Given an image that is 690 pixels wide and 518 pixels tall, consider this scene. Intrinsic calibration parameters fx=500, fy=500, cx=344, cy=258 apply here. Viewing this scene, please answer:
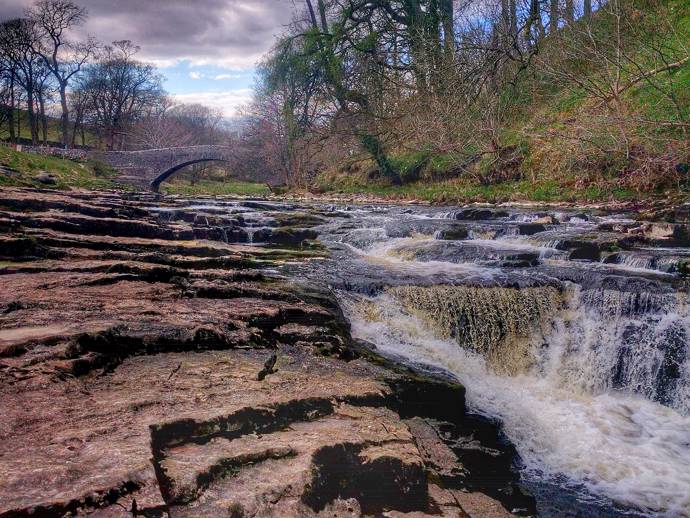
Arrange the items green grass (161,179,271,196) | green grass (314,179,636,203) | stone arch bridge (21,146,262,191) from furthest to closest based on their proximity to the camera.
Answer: stone arch bridge (21,146,262,191) → green grass (161,179,271,196) → green grass (314,179,636,203)

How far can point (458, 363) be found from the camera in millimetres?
5801

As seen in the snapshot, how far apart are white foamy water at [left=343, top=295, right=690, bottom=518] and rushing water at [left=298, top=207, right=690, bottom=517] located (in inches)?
0.5

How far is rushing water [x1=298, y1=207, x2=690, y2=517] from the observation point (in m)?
4.02

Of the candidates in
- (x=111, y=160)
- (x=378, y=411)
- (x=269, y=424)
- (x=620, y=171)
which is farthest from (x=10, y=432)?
(x=111, y=160)

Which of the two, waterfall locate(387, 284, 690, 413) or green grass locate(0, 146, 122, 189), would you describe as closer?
waterfall locate(387, 284, 690, 413)

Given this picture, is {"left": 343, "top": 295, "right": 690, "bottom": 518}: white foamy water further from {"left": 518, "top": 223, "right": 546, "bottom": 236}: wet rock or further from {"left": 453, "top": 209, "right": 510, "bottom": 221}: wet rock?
{"left": 453, "top": 209, "right": 510, "bottom": 221}: wet rock

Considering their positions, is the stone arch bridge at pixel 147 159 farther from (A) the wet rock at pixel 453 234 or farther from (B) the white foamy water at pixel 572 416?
(B) the white foamy water at pixel 572 416

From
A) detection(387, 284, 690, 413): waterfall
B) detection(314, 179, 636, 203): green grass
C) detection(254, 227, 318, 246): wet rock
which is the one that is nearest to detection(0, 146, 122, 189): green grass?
detection(254, 227, 318, 246): wet rock

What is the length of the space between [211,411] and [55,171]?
2655 cm

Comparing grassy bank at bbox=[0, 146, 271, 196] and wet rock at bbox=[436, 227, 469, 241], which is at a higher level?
grassy bank at bbox=[0, 146, 271, 196]

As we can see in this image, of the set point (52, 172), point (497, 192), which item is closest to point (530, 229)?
point (497, 192)

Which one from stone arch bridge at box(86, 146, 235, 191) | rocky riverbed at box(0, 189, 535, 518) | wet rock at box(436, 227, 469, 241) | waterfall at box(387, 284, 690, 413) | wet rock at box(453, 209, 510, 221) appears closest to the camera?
rocky riverbed at box(0, 189, 535, 518)

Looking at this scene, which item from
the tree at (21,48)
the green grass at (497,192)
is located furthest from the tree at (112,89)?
the green grass at (497,192)

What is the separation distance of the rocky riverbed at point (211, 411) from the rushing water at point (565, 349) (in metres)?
0.64
